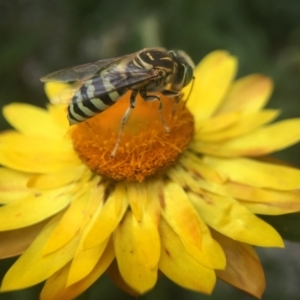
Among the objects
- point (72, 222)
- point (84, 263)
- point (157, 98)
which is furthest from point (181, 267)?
point (157, 98)

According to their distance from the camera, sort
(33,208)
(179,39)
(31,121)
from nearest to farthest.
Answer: (33,208), (31,121), (179,39)

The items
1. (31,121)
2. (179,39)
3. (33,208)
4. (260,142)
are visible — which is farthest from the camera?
(179,39)

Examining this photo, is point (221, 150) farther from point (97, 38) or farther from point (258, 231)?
point (97, 38)

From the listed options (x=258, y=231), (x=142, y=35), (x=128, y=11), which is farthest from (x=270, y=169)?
(x=128, y=11)

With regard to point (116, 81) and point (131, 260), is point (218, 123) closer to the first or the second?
point (116, 81)

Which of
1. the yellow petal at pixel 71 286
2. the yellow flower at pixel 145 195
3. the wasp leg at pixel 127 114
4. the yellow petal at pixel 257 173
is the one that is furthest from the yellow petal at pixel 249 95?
the yellow petal at pixel 71 286

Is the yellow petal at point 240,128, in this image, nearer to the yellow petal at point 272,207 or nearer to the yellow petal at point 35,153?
the yellow petal at point 272,207

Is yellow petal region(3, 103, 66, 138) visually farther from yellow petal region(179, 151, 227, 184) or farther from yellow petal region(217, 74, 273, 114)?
yellow petal region(217, 74, 273, 114)
